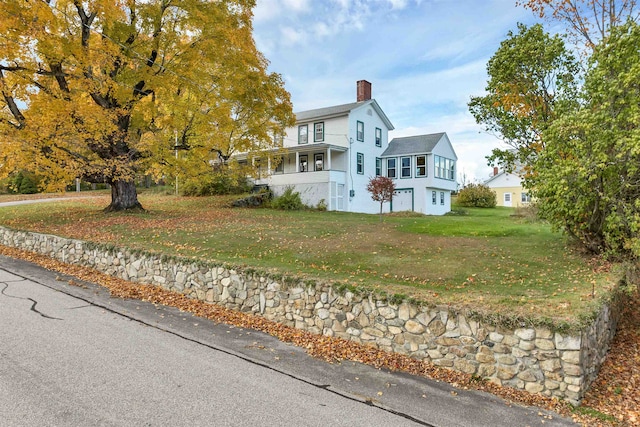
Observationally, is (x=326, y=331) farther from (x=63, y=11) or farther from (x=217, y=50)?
(x=63, y=11)

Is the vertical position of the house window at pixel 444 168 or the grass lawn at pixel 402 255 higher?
the house window at pixel 444 168

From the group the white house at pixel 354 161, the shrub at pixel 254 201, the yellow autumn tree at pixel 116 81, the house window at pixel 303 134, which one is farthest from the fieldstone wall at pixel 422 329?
the house window at pixel 303 134

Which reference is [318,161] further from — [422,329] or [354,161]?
[422,329]

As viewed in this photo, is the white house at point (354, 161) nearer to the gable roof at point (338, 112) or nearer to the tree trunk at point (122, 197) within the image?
the gable roof at point (338, 112)

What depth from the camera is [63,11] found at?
43.9 feet

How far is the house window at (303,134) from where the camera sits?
27641 millimetres

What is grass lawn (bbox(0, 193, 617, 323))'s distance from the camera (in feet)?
19.7

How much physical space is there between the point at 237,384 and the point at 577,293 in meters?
5.36

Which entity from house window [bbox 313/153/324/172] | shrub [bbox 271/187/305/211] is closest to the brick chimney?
house window [bbox 313/153/324/172]

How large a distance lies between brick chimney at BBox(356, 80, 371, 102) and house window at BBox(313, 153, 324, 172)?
232 inches

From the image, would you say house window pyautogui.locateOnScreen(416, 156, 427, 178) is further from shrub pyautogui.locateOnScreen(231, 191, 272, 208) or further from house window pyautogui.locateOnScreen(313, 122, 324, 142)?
shrub pyautogui.locateOnScreen(231, 191, 272, 208)

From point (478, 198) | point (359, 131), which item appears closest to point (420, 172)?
point (359, 131)

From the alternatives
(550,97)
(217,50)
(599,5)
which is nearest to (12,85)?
(217,50)

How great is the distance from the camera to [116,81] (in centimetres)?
1445
